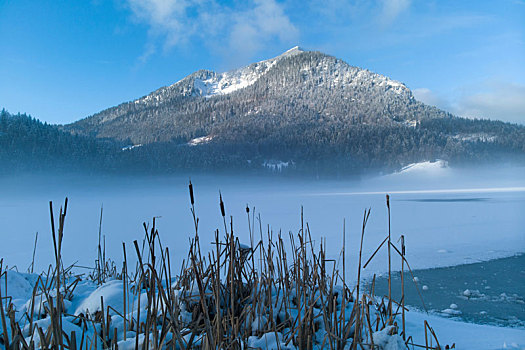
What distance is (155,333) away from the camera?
651 millimetres

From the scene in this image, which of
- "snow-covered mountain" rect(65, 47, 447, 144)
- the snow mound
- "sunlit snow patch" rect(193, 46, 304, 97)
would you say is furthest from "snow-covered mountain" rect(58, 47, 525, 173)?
"sunlit snow patch" rect(193, 46, 304, 97)

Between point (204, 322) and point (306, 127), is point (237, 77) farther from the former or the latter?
point (204, 322)

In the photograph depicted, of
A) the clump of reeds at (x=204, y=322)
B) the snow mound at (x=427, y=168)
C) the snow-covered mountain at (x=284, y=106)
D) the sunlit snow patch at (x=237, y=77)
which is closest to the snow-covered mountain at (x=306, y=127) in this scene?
the snow-covered mountain at (x=284, y=106)

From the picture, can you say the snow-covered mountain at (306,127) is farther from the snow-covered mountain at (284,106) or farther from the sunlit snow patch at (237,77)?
the sunlit snow patch at (237,77)

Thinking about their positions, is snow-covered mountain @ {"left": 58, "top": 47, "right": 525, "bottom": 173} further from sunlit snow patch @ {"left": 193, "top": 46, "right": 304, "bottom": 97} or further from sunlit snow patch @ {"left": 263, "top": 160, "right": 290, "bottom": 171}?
sunlit snow patch @ {"left": 193, "top": 46, "right": 304, "bottom": 97}

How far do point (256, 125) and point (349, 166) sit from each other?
12927 mm

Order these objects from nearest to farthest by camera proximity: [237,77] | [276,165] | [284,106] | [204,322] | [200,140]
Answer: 1. [204,322]
2. [276,165]
3. [200,140]
4. [284,106]
5. [237,77]

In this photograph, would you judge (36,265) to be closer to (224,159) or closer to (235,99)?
(224,159)

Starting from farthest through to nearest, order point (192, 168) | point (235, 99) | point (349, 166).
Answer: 1. point (235, 99)
2. point (349, 166)
3. point (192, 168)

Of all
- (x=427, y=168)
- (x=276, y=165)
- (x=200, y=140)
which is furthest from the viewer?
(x=200, y=140)

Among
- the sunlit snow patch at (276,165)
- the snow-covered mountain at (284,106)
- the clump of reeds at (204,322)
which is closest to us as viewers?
the clump of reeds at (204,322)

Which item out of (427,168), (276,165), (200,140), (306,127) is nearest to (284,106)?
(306,127)

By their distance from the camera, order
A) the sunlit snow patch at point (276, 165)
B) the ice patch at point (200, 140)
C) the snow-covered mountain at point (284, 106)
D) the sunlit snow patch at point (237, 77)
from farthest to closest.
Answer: the sunlit snow patch at point (237, 77)
the snow-covered mountain at point (284, 106)
the ice patch at point (200, 140)
the sunlit snow patch at point (276, 165)

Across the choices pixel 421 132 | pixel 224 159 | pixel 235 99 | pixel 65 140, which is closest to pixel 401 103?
pixel 421 132
